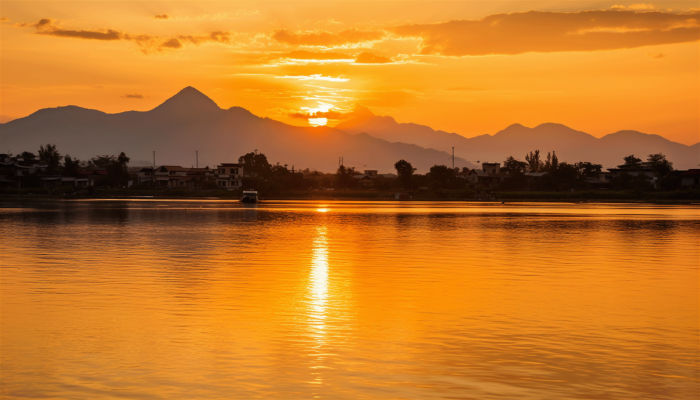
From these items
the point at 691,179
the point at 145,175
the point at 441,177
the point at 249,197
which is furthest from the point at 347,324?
the point at 145,175

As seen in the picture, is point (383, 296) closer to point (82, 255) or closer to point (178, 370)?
point (178, 370)

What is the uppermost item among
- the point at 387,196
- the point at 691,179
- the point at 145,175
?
the point at 145,175

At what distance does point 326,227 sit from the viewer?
57.0 metres

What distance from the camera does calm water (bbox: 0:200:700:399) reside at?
38.5ft

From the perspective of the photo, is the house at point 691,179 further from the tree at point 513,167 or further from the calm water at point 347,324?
the calm water at point 347,324

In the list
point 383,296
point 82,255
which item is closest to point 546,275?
point 383,296

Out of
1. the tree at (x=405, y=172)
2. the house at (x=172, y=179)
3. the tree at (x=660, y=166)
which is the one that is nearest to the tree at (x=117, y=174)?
the house at (x=172, y=179)

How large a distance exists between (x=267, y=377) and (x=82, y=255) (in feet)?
76.4

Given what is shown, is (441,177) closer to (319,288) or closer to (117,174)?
(117,174)

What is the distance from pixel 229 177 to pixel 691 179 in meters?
117

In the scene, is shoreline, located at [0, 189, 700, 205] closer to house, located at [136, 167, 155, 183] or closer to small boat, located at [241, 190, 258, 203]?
house, located at [136, 167, 155, 183]

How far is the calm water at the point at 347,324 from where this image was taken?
11734 millimetres

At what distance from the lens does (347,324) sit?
54.9 feet

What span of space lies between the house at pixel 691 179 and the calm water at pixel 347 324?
365 ft
